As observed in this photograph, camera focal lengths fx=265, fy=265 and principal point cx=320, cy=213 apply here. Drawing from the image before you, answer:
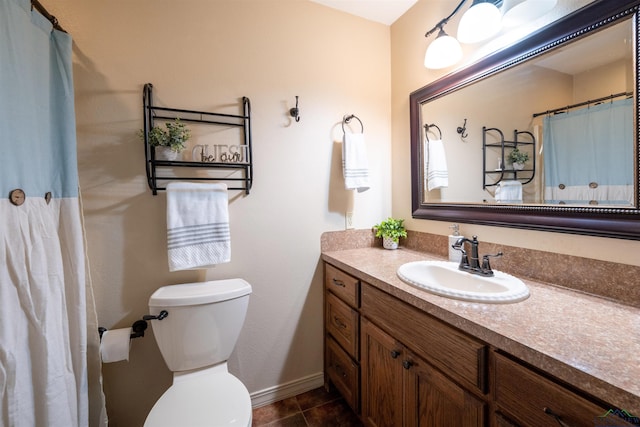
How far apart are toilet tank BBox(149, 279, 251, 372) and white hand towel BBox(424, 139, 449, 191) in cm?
125

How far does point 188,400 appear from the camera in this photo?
3.54 feet

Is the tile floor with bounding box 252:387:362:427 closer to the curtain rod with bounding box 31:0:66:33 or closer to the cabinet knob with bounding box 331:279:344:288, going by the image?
the cabinet knob with bounding box 331:279:344:288

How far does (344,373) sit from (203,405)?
79 centimetres

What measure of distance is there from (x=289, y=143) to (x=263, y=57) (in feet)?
1.70

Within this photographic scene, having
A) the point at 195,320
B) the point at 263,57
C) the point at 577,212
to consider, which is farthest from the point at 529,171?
the point at 195,320

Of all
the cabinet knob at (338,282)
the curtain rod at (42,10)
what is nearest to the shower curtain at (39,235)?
the curtain rod at (42,10)

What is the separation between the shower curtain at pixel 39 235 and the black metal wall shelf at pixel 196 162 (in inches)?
11.3

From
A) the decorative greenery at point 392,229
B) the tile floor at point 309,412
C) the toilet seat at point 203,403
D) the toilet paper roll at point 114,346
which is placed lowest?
the tile floor at point 309,412

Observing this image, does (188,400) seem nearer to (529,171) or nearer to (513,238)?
(513,238)

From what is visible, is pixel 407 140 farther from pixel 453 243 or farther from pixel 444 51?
pixel 453 243

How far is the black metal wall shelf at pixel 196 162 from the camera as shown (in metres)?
1.33

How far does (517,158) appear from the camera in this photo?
3.90 feet

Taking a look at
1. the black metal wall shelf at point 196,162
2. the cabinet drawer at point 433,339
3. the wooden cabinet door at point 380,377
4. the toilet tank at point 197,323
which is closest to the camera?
the cabinet drawer at point 433,339

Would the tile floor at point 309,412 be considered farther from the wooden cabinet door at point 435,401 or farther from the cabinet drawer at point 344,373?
the wooden cabinet door at point 435,401
